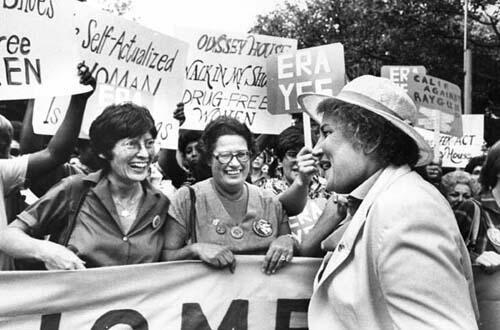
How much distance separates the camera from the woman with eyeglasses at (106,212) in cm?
331

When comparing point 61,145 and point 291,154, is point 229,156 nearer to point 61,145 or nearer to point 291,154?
point 61,145

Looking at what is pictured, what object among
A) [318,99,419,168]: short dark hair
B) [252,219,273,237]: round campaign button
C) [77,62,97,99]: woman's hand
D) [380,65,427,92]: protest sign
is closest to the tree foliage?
[380,65,427,92]: protest sign

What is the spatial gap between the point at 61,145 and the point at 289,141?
5.17 feet

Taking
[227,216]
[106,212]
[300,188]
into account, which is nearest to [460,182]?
[300,188]

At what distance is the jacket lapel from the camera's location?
243cm

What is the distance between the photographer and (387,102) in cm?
252

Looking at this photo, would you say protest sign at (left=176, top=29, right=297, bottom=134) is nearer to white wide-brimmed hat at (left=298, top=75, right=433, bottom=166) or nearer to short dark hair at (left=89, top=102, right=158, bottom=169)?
short dark hair at (left=89, top=102, right=158, bottom=169)

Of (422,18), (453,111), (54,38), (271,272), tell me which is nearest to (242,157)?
(271,272)

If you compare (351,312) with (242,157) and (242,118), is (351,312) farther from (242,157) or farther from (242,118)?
(242,118)

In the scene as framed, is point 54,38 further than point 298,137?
No

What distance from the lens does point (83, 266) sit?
10.9 feet

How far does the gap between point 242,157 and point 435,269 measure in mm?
1781

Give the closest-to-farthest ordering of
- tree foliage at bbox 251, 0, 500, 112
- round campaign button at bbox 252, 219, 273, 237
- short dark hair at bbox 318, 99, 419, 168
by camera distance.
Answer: short dark hair at bbox 318, 99, 419, 168 → round campaign button at bbox 252, 219, 273, 237 → tree foliage at bbox 251, 0, 500, 112

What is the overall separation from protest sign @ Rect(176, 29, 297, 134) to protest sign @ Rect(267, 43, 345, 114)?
603 mm
